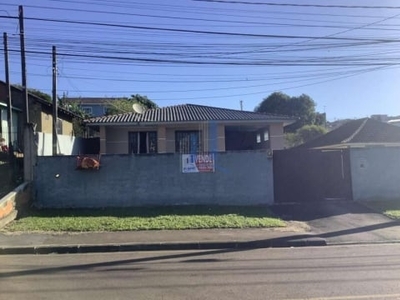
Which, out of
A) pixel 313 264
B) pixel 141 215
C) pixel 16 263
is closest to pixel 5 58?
pixel 141 215

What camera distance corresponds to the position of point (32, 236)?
38.5 ft

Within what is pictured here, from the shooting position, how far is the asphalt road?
20.9 feet

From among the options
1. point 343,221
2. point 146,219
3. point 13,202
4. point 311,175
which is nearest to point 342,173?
point 311,175

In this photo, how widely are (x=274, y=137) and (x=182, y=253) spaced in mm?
15670

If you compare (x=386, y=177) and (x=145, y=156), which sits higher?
(x=145, y=156)

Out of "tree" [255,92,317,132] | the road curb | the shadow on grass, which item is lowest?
the road curb

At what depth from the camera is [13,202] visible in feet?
46.8

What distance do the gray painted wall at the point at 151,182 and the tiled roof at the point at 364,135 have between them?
1268cm

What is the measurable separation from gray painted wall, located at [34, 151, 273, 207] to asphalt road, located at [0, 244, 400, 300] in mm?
5748

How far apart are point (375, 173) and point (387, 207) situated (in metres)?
1.76

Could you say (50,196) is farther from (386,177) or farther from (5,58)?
(386,177)

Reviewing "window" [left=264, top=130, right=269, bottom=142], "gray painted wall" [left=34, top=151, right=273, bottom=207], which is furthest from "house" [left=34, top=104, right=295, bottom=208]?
"window" [left=264, top=130, right=269, bottom=142]

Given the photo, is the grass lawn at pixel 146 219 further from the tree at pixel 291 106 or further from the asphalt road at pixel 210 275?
the tree at pixel 291 106

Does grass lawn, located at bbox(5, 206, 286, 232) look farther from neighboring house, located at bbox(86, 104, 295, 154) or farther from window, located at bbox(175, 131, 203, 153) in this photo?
window, located at bbox(175, 131, 203, 153)
